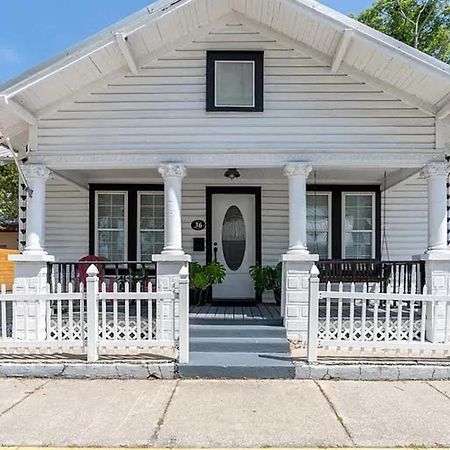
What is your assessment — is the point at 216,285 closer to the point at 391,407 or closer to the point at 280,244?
the point at 280,244

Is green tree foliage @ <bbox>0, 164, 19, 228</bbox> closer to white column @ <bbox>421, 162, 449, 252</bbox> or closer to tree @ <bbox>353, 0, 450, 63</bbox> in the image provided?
tree @ <bbox>353, 0, 450, 63</bbox>

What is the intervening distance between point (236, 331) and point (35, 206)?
11.9ft

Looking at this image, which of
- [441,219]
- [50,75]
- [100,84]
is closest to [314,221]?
[441,219]

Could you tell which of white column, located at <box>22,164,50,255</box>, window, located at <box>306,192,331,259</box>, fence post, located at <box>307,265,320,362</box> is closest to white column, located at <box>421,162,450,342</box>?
fence post, located at <box>307,265,320,362</box>

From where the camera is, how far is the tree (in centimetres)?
2092

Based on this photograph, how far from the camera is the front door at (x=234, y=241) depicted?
9.52 meters

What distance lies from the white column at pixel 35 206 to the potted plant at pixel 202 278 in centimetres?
255

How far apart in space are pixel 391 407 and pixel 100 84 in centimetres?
594

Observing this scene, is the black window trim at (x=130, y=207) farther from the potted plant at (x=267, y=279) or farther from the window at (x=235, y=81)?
the window at (x=235, y=81)

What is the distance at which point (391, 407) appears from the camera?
16.0 feet

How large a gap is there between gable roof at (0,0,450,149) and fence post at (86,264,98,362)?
8.86ft

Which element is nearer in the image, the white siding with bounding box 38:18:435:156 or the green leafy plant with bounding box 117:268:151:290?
the white siding with bounding box 38:18:435:156

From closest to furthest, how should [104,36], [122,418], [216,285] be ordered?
[122,418] < [104,36] < [216,285]

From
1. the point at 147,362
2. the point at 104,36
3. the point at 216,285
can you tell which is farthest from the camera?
the point at 216,285
